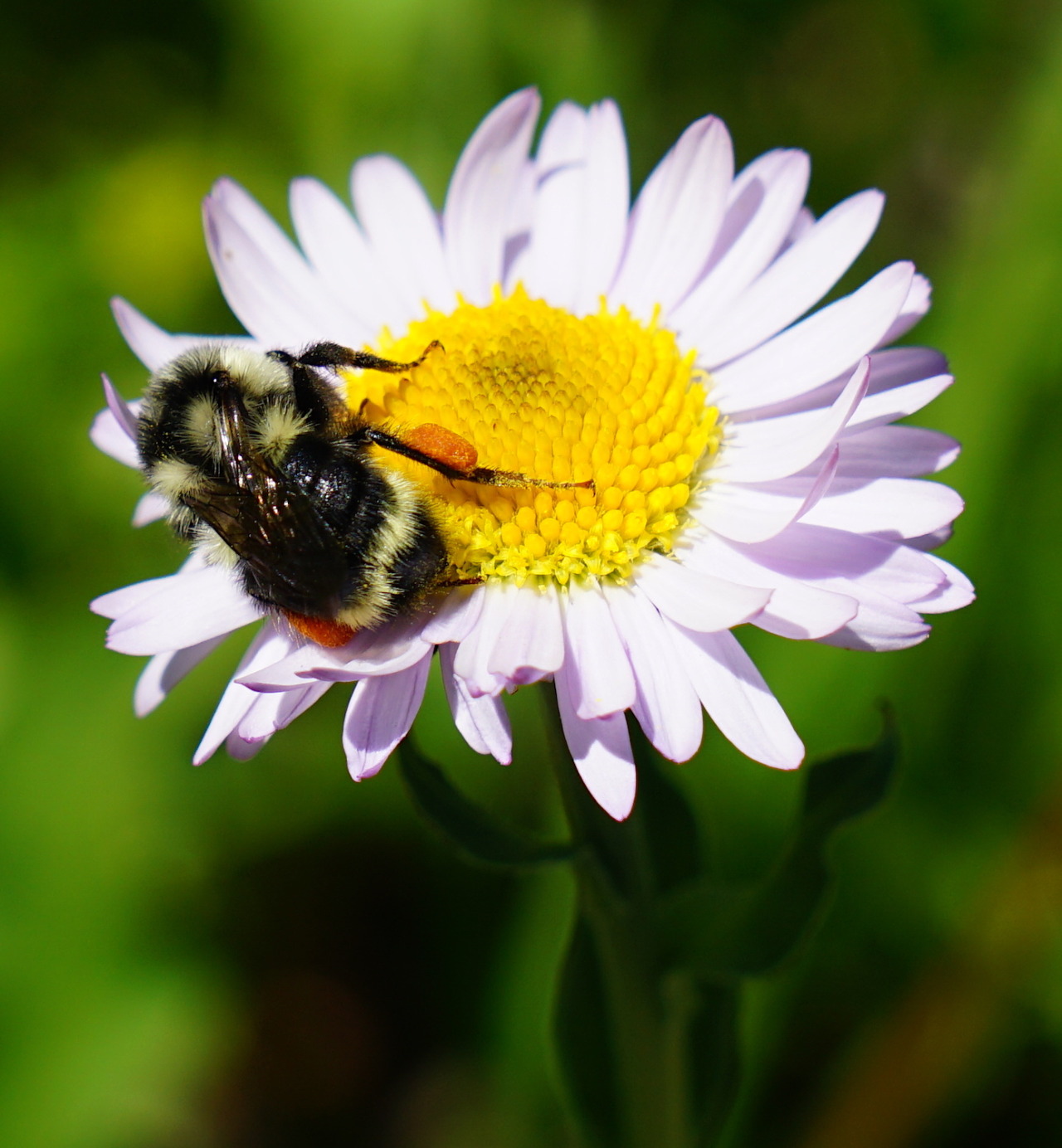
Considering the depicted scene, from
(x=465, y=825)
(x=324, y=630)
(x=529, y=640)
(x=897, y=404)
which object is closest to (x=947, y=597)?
(x=897, y=404)

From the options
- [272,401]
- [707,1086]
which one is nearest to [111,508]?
[272,401]

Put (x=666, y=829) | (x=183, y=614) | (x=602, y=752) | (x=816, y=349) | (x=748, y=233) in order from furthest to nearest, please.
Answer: (x=748, y=233) → (x=666, y=829) → (x=816, y=349) → (x=183, y=614) → (x=602, y=752)

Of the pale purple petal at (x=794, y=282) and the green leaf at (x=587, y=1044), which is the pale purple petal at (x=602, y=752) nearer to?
the green leaf at (x=587, y=1044)

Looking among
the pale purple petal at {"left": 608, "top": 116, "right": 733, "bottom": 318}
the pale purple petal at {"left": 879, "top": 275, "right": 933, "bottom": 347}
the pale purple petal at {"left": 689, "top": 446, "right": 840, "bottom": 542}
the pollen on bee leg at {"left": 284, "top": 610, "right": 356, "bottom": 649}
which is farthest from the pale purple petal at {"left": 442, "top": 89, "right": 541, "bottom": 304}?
the pollen on bee leg at {"left": 284, "top": 610, "right": 356, "bottom": 649}

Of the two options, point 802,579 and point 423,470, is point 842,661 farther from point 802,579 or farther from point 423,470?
point 423,470

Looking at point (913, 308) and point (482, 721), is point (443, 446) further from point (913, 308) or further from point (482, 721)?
point (913, 308)
